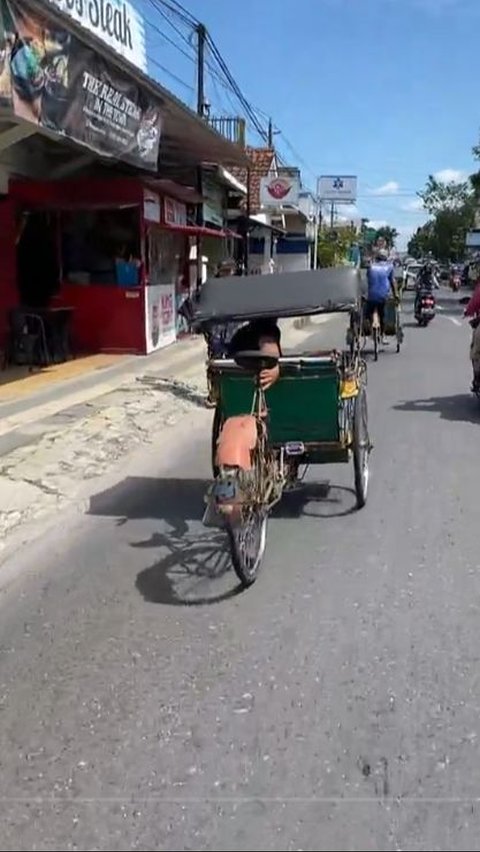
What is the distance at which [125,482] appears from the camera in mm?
7938

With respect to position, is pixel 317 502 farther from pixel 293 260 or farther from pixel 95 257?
pixel 293 260

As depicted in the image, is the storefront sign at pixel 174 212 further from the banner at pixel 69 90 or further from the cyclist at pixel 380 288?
the banner at pixel 69 90

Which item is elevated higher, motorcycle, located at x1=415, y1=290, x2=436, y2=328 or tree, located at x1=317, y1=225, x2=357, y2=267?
tree, located at x1=317, y1=225, x2=357, y2=267

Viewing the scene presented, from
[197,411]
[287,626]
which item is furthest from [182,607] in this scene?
[197,411]

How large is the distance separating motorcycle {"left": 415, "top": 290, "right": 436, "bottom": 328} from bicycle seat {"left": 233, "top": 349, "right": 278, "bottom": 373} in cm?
2113

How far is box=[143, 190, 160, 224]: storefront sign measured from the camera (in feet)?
53.9

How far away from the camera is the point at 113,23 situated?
43.1 feet

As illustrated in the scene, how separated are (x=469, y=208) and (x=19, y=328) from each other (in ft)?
273

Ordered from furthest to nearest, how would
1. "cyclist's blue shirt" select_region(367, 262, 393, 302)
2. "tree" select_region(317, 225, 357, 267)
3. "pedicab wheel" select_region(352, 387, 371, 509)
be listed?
"tree" select_region(317, 225, 357, 267) < "cyclist's blue shirt" select_region(367, 262, 393, 302) < "pedicab wheel" select_region(352, 387, 371, 509)

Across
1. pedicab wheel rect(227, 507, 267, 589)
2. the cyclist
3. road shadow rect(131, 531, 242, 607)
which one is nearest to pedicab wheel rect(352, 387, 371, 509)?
road shadow rect(131, 531, 242, 607)

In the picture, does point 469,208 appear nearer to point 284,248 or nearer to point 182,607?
point 284,248

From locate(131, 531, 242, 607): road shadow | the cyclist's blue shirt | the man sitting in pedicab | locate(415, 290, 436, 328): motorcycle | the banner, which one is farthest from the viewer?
locate(415, 290, 436, 328): motorcycle

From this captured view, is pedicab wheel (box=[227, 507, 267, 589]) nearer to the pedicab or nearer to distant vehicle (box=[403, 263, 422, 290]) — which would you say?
the pedicab

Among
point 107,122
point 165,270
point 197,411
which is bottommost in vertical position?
point 197,411
